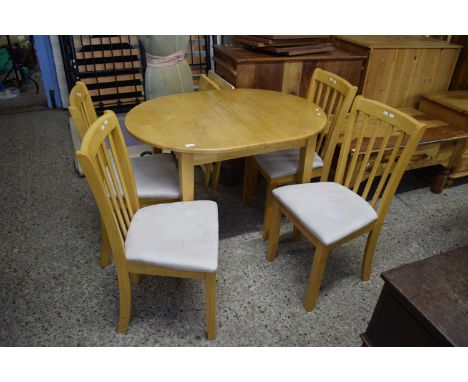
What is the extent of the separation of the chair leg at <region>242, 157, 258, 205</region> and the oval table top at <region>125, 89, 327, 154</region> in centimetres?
37

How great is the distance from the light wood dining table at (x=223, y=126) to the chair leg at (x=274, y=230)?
A: 0.82ft

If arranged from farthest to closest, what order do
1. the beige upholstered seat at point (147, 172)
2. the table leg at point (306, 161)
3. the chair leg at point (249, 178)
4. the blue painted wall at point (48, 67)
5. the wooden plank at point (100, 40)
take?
the blue painted wall at point (48, 67) < the wooden plank at point (100, 40) < the chair leg at point (249, 178) < the table leg at point (306, 161) < the beige upholstered seat at point (147, 172)

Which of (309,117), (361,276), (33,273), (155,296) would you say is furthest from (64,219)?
(361,276)

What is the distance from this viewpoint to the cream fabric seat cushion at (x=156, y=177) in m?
1.64

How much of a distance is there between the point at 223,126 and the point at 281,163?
17.6 inches

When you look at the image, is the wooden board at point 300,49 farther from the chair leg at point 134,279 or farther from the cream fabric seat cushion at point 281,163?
the chair leg at point 134,279

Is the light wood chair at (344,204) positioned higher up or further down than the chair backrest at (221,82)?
further down

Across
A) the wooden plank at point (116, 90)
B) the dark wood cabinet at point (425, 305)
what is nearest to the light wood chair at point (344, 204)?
the dark wood cabinet at point (425, 305)

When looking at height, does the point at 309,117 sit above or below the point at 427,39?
below

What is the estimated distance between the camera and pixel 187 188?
1572mm

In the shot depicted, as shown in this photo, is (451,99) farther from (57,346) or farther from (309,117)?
(57,346)

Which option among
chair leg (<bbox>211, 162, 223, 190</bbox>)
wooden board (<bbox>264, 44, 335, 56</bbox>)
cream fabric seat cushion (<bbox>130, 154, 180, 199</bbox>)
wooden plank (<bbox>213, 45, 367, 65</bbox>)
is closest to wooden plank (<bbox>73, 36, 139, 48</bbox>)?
wooden plank (<bbox>213, 45, 367, 65</bbox>)

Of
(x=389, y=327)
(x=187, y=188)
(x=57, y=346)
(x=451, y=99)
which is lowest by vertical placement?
(x=57, y=346)

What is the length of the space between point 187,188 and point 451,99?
7.18ft
